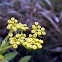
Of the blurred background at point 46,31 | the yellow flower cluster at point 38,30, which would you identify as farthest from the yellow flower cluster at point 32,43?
the blurred background at point 46,31

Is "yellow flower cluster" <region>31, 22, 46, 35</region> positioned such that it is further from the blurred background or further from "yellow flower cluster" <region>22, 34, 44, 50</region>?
the blurred background

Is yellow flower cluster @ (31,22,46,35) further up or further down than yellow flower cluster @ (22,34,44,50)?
further up

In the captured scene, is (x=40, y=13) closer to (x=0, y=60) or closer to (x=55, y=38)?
(x=55, y=38)

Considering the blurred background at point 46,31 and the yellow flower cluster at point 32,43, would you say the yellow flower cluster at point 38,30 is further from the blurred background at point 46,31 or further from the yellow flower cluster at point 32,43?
the blurred background at point 46,31

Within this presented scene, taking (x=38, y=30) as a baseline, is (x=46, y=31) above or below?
below

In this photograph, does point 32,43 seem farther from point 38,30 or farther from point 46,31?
point 46,31

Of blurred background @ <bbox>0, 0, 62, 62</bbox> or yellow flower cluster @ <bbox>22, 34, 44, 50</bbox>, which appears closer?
yellow flower cluster @ <bbox>22, 34, 44, 50</bbox>

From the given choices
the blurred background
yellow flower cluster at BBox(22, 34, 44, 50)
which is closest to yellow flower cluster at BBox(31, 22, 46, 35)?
yellow flower cluster at BBox(22, 34, 44, 50)

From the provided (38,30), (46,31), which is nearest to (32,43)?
(38,30)

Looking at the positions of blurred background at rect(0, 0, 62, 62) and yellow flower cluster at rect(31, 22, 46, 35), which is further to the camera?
blurred background at rect(0, 0, 62, 62)

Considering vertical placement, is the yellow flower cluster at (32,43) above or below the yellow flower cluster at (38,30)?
below

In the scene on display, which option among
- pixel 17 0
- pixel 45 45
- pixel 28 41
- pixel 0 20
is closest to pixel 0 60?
pixel 28 41
